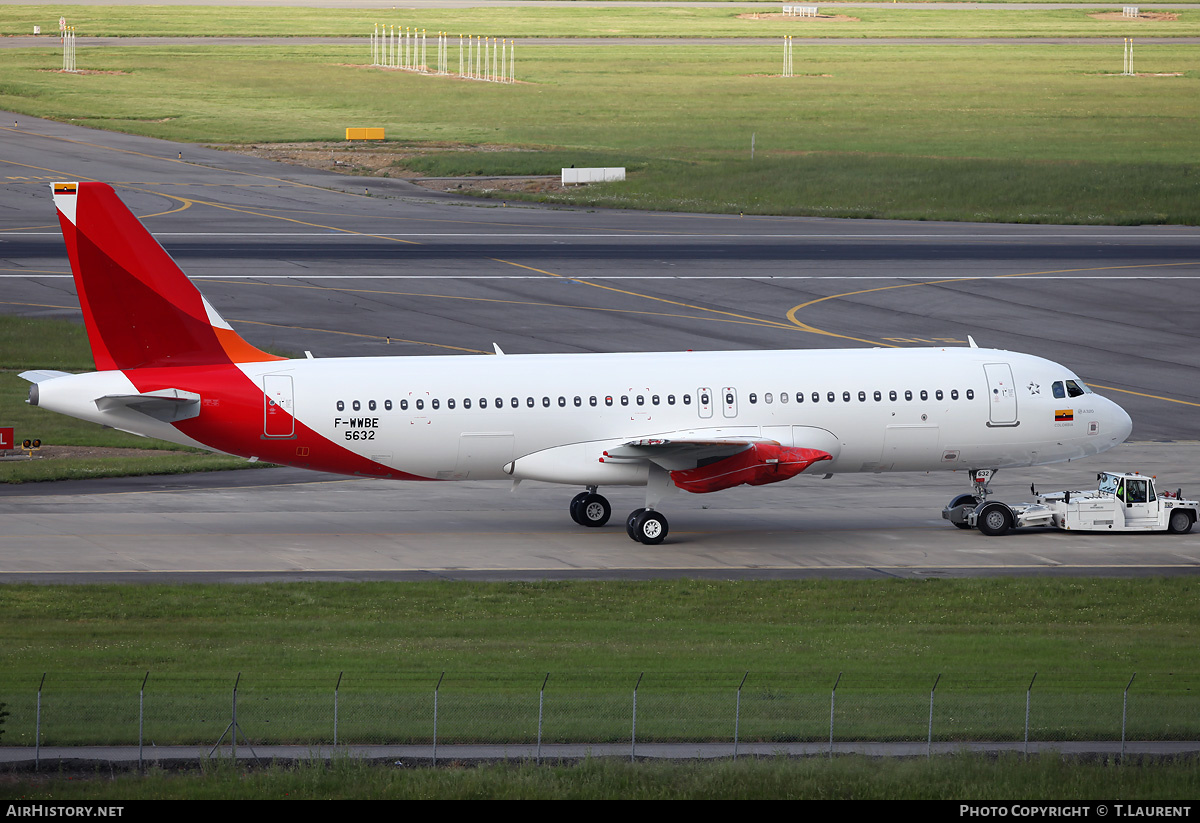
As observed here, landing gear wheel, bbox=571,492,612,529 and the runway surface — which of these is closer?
the runway surface

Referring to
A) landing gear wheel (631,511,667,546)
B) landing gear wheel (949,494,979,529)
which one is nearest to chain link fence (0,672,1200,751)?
landing gear wheel (631,511,667,546)

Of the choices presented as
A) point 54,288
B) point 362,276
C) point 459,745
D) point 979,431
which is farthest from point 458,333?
point 459,745

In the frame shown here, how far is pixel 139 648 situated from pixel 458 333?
3992 centimetres

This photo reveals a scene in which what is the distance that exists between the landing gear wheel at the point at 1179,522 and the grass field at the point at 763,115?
61200mm

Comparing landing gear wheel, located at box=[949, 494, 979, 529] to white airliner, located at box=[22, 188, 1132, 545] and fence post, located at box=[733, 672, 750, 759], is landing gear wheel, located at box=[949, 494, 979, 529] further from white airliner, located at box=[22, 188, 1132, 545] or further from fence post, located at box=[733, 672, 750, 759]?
fence post, located at box=[733, 672, 750, 759]

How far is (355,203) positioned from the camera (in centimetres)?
10331

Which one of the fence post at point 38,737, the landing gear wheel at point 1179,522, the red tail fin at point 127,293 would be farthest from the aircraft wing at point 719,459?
the fence post at point 38,737

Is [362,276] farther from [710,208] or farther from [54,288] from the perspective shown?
[710,208]

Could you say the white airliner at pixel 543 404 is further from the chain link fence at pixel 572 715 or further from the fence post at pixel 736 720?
the fence post at pixel 736 720

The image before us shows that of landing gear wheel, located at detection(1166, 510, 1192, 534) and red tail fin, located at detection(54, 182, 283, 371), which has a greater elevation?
red tail fin, located at detection(54, 182, 283, 371)

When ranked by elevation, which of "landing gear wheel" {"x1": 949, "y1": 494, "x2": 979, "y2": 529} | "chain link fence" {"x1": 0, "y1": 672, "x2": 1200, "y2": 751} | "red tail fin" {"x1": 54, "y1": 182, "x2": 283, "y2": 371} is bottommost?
"chain link fence" {"x1": 0, "y1": 672, "x2": 1200, "y2": 751}

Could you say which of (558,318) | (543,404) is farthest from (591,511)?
(558,318)

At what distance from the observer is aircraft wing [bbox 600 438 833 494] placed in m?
39.2

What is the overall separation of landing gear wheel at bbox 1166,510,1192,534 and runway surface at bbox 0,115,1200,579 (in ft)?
3.52
